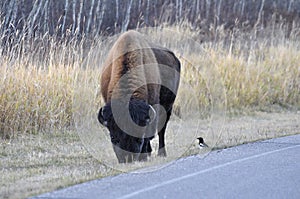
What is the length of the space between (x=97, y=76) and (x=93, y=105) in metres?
0.62

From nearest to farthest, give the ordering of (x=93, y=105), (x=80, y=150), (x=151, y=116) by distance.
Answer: (x=151, y=116), (x=80, y=150), (x=93, y=105)

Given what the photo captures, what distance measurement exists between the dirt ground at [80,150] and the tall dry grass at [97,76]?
57 centimetres

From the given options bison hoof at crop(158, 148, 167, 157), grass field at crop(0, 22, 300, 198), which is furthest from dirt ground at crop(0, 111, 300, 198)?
bison hoof at crop(158, 148, 167, 157)

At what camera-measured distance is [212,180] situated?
8586mm

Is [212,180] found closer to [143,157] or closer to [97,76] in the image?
[143,157]

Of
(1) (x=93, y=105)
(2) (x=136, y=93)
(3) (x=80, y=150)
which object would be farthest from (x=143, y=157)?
(1) (x=93, y=105)

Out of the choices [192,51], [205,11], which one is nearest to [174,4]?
[205,11]

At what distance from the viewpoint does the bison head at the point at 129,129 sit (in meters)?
9.54

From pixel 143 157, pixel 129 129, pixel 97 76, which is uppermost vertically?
pixel 129 129

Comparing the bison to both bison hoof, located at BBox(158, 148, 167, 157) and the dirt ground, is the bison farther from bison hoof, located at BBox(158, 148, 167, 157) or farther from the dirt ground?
the dirt ground

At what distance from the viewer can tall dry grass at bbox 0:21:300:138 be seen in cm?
1348

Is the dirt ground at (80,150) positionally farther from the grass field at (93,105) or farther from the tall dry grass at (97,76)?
the tall dry grass at (97,76)

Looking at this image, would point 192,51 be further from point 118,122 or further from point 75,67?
point 118,122

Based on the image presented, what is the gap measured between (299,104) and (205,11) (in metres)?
13.1
